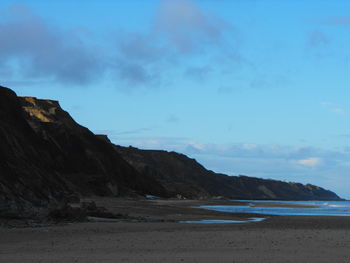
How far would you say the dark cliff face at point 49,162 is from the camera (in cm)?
3138

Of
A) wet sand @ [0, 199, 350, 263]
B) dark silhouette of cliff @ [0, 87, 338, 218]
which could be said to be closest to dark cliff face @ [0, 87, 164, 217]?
dark silhouette of cliff @ [0, 87, 338, 218]

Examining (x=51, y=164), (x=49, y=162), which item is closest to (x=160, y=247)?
(x=49, y=162)

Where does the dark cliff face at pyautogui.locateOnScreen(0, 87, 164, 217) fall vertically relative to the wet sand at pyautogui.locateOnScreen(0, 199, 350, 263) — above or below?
above

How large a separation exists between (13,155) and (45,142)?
43.7m

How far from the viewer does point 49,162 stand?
7369cm

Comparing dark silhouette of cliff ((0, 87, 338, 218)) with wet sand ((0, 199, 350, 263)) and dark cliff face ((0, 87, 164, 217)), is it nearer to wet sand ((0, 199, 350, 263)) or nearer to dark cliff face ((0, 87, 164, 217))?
dark cliff face ((0, 87, 164, 217))

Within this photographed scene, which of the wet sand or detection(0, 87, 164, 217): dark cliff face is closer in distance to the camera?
the wet sand

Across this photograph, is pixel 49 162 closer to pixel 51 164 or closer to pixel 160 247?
pixel 51 164

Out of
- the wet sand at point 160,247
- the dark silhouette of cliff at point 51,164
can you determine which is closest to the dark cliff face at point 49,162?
the dark silhouette of cliff at point 51,164

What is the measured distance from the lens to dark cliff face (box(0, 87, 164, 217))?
31375 mm

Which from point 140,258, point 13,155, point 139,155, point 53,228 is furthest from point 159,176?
point 140,258

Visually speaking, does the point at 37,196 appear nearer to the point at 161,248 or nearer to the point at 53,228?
the point at 53,228

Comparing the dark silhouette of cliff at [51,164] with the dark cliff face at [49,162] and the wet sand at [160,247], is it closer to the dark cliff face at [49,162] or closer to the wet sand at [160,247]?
the dark cliff face at [49,162]

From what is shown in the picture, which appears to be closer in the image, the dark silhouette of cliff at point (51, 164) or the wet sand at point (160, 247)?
the wet sand at point (160, 247)
